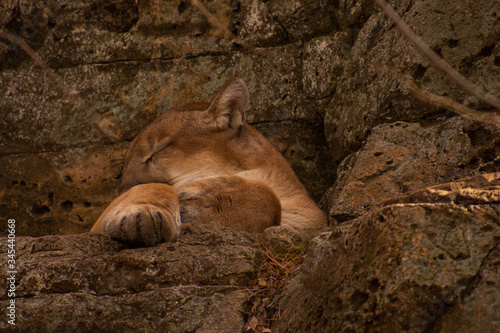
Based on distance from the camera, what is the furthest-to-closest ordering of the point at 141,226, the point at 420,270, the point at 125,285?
the point at 141,226
the point at 125,285
the point at 420,270

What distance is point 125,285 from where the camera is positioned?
226 cm

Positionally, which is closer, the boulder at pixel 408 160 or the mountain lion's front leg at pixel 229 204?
the boulder at pixel 408 160

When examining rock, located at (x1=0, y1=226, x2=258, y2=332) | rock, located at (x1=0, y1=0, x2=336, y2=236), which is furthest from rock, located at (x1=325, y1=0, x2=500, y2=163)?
rock, located at (x1=0, y1=226, x2=258, y2=332)

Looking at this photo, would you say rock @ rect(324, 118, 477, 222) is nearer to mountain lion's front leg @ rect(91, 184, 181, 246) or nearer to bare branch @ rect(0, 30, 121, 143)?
mountain lion's front leg @ rect(91, 184, 181, 246)

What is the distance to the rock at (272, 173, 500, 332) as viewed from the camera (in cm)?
152

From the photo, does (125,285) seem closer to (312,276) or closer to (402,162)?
(312,276)

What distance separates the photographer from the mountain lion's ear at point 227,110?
13.4 feet

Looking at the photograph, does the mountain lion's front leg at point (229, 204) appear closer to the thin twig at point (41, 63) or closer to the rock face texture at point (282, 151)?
the rock face texture at point (282, 151)

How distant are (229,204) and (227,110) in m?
1.30

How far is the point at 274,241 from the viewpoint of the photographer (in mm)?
2740

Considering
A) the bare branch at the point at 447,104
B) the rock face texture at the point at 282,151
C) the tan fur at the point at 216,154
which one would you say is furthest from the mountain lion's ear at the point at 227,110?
the bare branch at the point at 447,104

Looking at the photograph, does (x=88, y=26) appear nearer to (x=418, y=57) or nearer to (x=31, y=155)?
(x=31, y=155)

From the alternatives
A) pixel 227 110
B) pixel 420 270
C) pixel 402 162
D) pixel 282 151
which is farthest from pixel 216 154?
pixel 420 270

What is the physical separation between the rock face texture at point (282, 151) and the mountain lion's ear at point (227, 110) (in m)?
0.46
